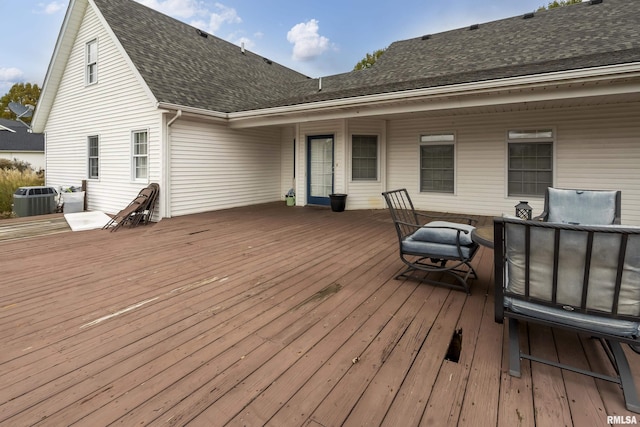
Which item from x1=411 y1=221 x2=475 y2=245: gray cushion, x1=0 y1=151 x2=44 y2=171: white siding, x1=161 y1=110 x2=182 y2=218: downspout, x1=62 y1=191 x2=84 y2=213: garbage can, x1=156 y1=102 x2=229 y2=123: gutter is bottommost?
x1=411 y1=221 x2=475 y2=245: gray cushion

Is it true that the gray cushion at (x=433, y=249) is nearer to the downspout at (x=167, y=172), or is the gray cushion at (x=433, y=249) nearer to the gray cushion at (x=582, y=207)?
the gray cushion at (x=582, y=207)

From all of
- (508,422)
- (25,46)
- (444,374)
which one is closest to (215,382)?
(444,374)

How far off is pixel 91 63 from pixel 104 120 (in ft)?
6.07

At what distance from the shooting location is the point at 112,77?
8.34 m

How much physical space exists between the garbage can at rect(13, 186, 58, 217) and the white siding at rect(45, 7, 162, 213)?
1.00 meters

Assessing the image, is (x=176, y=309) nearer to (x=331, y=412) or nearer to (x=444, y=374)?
(x=331, y=412)

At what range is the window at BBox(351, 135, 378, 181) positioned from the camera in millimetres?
8859

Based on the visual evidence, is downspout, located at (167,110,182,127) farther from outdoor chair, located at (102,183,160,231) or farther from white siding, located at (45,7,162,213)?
outdoor chair, located at (102,183,160,231)

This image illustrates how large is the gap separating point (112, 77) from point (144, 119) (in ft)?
6.52

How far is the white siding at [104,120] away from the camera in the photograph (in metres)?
7.71

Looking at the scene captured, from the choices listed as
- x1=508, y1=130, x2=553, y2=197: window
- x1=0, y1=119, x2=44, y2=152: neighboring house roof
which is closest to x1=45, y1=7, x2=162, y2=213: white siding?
x1=508, y1=130, x2=553, y2=197: window

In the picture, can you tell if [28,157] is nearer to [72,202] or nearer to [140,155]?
[72,202]

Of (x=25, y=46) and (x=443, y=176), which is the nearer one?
(x=443, y=176)

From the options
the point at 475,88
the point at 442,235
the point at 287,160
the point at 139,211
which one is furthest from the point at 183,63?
the point at 442,235
